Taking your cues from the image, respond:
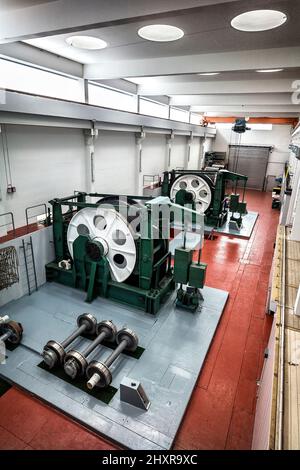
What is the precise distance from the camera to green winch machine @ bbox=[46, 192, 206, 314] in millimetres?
4824

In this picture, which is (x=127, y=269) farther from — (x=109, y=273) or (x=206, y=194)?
(x=206, y=194)

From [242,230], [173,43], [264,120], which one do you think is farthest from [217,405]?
[264,120]

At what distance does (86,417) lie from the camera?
Answer: 10.3 feet

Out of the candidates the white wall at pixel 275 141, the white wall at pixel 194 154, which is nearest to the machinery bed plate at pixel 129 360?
the white wall at pixel 194 154

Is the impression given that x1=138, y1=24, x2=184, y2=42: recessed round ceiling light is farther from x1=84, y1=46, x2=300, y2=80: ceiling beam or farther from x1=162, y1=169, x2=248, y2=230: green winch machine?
x1=162, y1=169, x2=248, y2=230: green winch machine

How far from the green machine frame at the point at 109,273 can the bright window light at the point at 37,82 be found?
2448mm

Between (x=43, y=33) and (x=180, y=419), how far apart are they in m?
4.91

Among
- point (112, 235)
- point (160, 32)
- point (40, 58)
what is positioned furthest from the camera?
point (40, 58)

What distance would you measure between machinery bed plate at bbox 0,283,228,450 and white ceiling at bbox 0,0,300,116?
419 cm

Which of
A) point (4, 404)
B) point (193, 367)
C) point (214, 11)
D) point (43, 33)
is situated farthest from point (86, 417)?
point (214, 11)

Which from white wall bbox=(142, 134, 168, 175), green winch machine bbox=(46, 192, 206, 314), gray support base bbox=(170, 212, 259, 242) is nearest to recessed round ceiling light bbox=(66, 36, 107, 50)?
A: green winch machine bbox=(46, 192, 206, 314)

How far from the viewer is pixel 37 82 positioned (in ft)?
19.3

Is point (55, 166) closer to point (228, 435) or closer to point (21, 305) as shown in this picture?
point (21, 305)

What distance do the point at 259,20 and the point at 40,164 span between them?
4.98m
